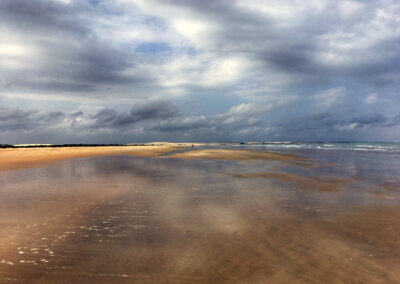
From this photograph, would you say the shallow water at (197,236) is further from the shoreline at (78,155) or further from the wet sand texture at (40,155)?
the shoreline at (78,155)

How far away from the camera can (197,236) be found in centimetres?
627

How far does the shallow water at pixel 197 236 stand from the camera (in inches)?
180

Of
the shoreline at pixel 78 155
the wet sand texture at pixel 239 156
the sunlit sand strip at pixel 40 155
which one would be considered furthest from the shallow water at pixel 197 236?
the wet sand texture at pixel 239 156

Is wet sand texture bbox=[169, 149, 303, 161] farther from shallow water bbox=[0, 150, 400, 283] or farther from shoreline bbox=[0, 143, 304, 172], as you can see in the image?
shallow water bbox=[0, 150, 400, 283]

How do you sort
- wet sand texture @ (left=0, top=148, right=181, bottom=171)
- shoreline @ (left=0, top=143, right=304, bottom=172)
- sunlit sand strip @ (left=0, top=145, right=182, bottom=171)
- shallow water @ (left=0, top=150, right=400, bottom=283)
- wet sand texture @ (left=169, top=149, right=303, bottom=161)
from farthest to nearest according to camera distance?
wet sand texture @ (left=169, top=149, right=303, bottom=161), shoreline @ (left=0, top=143, right=304, bottom=172), wet sand texture @ (left=0, top=148, right=181, bottom=171), sunlit sand strip @ (left=0, top=145, right=182, bottom=171), shallow water @ (left=0, top=150, right=400, bottom=283)

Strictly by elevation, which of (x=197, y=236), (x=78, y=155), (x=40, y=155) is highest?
(x=40, y=155)

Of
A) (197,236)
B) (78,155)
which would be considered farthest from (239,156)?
(197,236)

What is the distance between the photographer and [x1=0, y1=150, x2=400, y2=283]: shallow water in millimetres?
4578

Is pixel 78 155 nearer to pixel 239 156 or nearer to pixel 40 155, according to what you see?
pixel 40 155

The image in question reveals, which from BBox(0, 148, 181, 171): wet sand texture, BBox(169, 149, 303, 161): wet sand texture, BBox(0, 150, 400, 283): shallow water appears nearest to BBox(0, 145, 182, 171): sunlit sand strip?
BBox(0, 148, 181, 171): wet sand texture

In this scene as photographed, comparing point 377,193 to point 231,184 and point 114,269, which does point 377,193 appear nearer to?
point 231,184

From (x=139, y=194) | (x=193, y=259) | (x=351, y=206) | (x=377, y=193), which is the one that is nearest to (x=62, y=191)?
(x=139, y=194)

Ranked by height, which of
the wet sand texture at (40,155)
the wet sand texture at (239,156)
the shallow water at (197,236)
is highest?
the wet sand texture at (40,155)

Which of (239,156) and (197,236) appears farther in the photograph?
(239,156)
